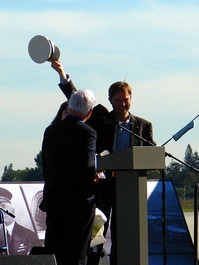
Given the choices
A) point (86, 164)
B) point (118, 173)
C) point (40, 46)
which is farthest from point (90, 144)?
point (40, 46)

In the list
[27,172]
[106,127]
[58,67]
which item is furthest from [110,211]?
[27,172]

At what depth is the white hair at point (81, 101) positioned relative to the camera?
21.7ft

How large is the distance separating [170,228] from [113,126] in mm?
3166

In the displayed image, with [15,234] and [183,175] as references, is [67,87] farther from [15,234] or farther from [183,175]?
[183,175]

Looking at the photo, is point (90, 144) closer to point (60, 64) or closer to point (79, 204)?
point (79, 204)

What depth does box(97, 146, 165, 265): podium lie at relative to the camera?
5551 mm

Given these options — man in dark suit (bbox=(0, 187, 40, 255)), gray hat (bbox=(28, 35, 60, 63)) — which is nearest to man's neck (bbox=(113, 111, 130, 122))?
gray hat (bbox=(28, 35, 60, 63))

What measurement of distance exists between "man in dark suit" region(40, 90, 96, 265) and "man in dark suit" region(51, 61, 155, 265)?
880 millimetres

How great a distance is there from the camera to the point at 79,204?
6.47 m

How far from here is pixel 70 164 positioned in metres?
6.53

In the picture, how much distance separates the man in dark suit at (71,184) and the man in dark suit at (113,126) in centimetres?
88

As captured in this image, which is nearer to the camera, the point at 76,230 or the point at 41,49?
the point at 76,230

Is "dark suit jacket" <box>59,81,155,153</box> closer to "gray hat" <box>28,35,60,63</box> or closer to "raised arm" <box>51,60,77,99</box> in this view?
"raised arm" <box>51,60,77,99</box>

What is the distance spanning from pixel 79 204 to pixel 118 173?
0.68 m
